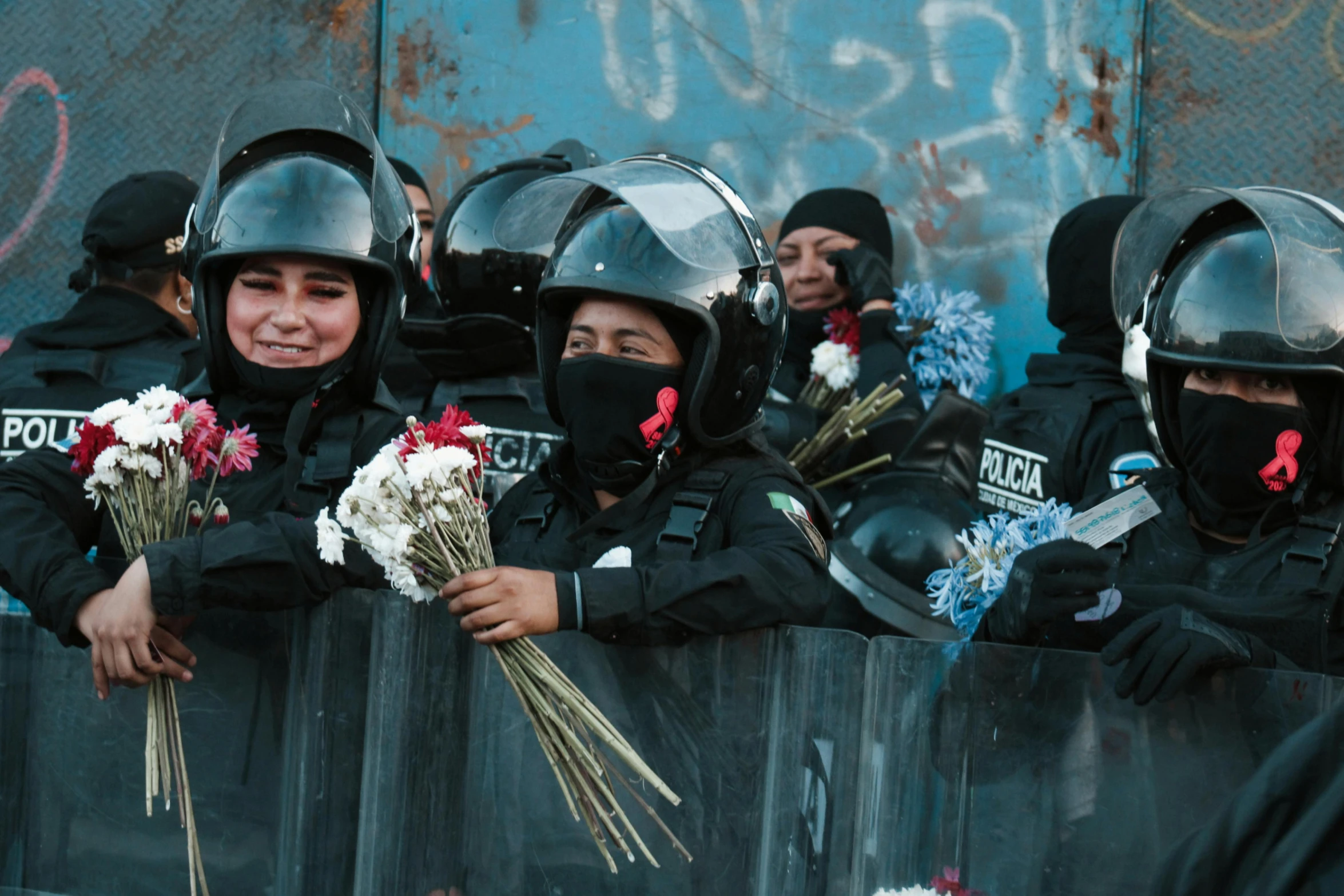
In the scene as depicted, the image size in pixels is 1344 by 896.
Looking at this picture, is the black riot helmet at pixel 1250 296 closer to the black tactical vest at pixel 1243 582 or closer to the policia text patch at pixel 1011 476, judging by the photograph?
the black tactical vest at pixel 1243 582

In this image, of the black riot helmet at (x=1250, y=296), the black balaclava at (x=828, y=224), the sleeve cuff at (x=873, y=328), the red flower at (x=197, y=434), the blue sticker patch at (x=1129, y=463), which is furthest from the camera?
the black balaclava at (x=828, y=224)

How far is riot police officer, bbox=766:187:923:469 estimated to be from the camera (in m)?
5.57

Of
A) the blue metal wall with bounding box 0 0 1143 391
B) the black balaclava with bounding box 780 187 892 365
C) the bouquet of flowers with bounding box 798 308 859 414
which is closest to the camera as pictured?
the bouquet of flowers with bounding box 798 308 859 414

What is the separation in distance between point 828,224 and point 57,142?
314cm

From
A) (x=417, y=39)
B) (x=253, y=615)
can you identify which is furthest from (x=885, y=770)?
(x=417, y=39)

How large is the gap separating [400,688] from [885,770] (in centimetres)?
86

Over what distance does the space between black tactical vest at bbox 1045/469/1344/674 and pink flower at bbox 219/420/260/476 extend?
1607 millimetres

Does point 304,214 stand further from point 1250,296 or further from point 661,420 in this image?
point 1250,296

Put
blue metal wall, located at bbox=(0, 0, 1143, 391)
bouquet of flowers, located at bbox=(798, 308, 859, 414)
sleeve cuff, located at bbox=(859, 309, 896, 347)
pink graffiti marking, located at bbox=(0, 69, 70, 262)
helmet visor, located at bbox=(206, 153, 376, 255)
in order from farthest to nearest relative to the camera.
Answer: pink graffiti marking, located at bbox=(0, 69, 70, 262) → blue metal wall, located at bbox=(0, 0, 1143, 391) → sleeve cuff, located at bbox=(859, 309, 896, 347) → bouquet of flowers, located at bbox=(798, 308, 859, 414) → helmet visor, located at bbox=(206, 153, 376, 255)

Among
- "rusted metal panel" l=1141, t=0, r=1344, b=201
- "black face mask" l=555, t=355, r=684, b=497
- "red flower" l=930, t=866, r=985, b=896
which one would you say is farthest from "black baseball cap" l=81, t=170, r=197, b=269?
"red flower" l=930, t=866, r=985, b=896

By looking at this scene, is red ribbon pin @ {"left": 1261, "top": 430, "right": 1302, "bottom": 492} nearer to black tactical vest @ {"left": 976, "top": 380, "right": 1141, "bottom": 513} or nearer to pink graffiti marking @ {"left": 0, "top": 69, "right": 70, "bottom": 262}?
black tactical vest @ {"left": 976, "top": 380, "right": 1141, "bottom": 513}

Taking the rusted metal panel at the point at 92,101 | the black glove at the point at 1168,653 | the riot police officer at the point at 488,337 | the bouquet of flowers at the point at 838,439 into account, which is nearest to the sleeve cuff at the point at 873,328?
the bouquet of flowers at the point at 838,439

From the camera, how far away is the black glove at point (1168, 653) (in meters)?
2.44

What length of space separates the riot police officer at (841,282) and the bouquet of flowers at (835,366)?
0.03 meters
